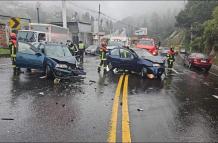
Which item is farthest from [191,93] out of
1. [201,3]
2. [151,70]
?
[201,3]

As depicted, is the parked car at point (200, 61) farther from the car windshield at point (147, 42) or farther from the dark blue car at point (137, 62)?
the dark blue car at point (137, 62)

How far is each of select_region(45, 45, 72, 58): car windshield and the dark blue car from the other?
4.00 meters

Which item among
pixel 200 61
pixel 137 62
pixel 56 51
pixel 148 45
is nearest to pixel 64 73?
pixel 56 51

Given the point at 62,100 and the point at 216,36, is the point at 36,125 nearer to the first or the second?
the point at 62,100

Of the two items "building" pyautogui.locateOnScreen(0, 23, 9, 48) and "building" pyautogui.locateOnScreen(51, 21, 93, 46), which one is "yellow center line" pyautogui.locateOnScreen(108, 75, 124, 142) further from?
"building" pyautogui.locateOnScreen(51, 21, 93, 46)

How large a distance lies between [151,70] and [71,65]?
14.8 ft

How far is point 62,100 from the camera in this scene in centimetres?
1043

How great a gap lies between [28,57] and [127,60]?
5.50 metres

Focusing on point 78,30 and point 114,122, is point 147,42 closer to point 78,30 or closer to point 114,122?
point 78,30

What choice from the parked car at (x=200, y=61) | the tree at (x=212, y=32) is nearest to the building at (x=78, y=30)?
the tree at (x=212, y=32)

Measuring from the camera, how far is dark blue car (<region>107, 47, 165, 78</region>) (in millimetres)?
17781

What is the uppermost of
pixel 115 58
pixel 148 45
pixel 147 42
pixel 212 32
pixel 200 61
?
pixel 212 32

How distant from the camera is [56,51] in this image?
53.5 ft

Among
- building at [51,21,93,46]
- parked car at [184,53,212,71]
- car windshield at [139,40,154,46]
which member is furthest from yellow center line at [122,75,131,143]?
building at [51,21,93,46]
